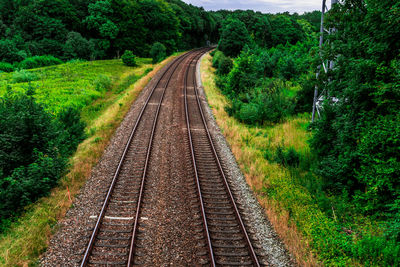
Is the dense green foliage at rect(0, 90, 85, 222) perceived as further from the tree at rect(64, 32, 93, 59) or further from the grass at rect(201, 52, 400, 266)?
the tree at rect(64, 32, 93, 59)

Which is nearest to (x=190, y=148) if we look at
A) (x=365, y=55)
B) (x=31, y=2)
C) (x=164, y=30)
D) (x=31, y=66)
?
(x=365, y=55)

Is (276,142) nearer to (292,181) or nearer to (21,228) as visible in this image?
(292,181)

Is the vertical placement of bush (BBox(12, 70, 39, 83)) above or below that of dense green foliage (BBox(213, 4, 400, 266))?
above

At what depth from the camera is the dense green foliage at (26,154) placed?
845 centimetres

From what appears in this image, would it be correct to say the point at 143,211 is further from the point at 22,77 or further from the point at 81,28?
the point at 81,28

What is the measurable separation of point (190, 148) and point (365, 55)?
28.4 ft

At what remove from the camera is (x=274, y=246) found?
709 centimetres

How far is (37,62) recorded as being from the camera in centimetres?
4912

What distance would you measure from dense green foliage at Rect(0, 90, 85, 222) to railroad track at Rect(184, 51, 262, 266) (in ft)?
19.7

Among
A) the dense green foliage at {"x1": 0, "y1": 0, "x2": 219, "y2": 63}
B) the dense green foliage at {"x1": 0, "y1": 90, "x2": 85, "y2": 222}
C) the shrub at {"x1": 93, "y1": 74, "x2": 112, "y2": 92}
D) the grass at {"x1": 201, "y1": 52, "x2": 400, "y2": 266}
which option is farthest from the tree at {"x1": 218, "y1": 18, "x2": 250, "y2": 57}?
the dense green foliage at {"x1": 0, "y1": 90, "x2": 85, "y2": 222}

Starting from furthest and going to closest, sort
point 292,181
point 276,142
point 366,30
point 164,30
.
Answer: point 164,30
point 276,142
point 292,181
point 366,30

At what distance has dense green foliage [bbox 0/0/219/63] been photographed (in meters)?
54.7

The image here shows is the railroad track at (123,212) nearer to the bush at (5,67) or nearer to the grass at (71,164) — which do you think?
the grass at (71,164)

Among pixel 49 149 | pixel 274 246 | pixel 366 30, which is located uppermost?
pixel 366 30
